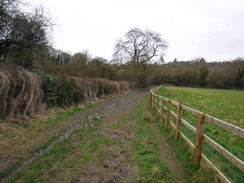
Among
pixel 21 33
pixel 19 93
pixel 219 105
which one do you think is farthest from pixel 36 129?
pixel 219 105

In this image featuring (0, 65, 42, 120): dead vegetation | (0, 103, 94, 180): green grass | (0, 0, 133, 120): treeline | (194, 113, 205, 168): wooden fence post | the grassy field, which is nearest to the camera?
(194, 113, 205, 168): wooden fence post

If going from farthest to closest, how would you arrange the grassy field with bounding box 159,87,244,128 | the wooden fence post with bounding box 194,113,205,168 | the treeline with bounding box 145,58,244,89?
1. the treeline with bounding box 145,58,244,89
2. the grassy field with bounding box 159,87,244,128
3. the wooden fence post with bounding box 194,113,205,168

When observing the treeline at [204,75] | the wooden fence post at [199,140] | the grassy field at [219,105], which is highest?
the treeline at [204,75]

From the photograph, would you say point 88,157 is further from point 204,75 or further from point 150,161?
point 204,75

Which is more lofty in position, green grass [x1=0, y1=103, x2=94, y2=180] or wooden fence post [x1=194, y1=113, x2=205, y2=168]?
wooden fence post [x1=194, y1=113, x2=205, y2=168]

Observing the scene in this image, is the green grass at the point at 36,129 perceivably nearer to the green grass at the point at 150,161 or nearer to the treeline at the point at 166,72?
the green grass at the point at 150,161

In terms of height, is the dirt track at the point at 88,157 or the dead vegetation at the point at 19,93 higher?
the dead vegetation at the point at 19,93

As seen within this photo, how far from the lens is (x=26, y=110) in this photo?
7.24 meters

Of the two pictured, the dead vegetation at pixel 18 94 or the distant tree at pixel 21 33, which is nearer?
the dead vegetation at pixel 18 94

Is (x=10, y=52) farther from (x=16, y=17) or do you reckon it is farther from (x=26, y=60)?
(x=16, y=17)

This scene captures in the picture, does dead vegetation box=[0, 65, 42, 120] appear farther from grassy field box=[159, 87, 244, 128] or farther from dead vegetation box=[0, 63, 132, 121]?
grassy field box=[159, 87, 244, 128]

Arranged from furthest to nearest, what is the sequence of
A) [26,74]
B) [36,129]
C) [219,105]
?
[219,105] → [26,74] → [36,129]

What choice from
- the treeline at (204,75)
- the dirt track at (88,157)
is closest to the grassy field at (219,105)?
the dirt track at (88,157)

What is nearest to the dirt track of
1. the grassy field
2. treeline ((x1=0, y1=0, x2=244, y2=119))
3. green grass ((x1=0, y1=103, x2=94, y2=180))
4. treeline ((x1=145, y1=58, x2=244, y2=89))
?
green grass ((x1=0, y1=103, x2=94, y2=180))
